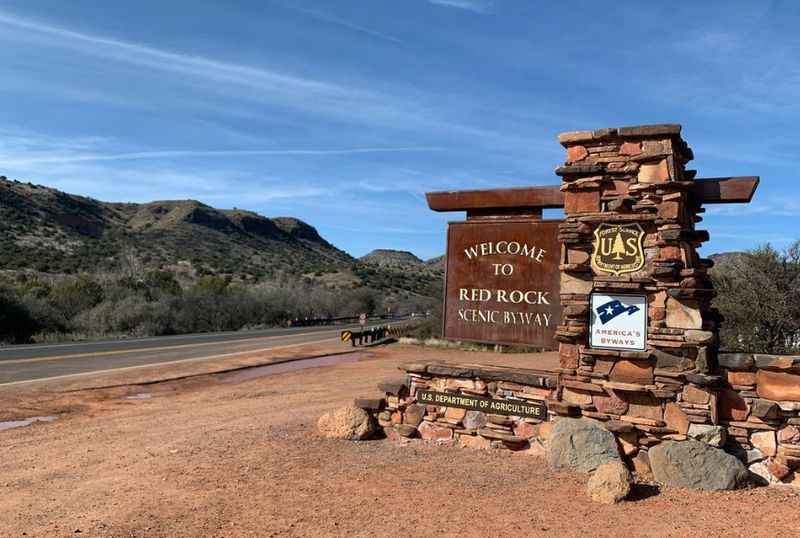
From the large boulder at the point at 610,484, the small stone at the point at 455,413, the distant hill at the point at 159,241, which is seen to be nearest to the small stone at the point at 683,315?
the large boulder at the point at 610,484

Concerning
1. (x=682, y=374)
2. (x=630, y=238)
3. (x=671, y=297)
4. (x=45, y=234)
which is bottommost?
(x=682, y=374)

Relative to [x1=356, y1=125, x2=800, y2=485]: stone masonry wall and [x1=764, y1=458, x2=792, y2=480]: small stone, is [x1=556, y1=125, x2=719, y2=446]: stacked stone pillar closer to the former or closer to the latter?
[x1=356, y1=125, x2=800, y2=485]: stone masonry wall

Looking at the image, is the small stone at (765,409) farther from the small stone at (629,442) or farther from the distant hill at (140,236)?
the distant hill at (140,236)

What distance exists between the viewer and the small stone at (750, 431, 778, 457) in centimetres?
634

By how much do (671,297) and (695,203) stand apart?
1138 mm

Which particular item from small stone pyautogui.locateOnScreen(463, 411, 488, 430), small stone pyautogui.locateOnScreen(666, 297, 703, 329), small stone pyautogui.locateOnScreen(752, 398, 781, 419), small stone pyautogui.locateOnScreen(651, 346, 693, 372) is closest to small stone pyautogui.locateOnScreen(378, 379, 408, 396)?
small stone pyautogui.locateOnScreen(463, 411, 488, 430)

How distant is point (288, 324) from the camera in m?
43.9

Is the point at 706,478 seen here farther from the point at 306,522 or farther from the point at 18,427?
the point at 18,427

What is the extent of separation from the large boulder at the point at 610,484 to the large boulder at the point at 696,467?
585mm

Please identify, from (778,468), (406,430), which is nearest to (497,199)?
(406,430)

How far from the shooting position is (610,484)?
19.5 feet

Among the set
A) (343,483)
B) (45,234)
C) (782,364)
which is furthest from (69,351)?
(45,234)

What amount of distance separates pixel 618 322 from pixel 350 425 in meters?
3.64

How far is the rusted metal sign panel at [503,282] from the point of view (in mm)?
7977
